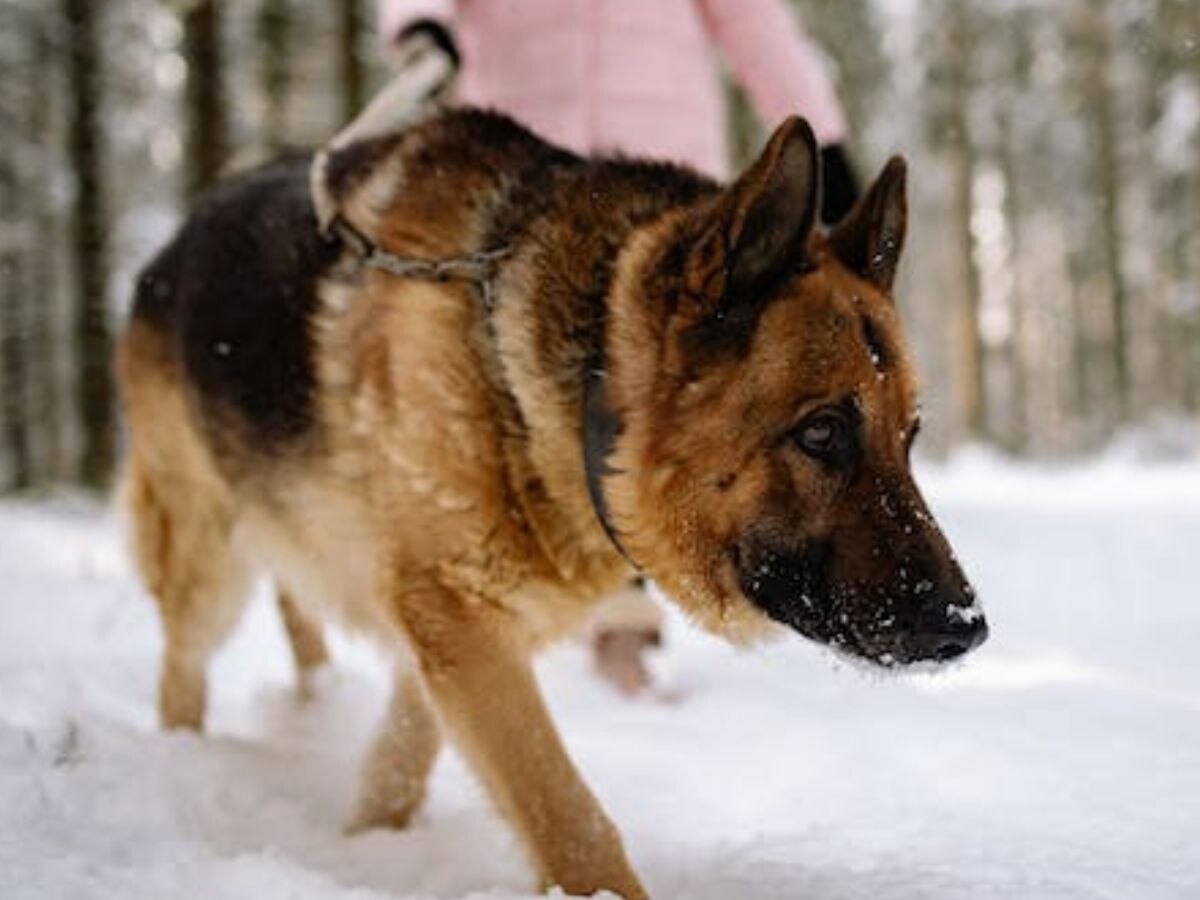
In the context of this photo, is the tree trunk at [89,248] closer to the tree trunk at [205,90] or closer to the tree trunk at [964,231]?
the tree trunk at [205,90]

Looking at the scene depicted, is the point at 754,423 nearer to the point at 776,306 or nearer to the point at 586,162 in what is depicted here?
the point at 776,306

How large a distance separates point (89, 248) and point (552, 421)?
10801 millimetres

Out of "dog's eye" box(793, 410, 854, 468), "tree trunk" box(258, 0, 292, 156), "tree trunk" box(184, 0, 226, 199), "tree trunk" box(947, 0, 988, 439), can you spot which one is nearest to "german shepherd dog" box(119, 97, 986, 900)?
"dog's eye" box(793, 410, 854, 468)

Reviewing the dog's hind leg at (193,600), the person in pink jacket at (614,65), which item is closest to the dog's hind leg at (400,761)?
the dog's hind leg at (193,600)

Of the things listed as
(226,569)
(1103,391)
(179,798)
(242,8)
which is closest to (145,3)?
(242,8)

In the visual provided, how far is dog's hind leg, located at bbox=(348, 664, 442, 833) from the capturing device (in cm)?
327

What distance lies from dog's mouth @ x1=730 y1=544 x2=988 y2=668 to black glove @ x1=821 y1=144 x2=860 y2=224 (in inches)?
58.1

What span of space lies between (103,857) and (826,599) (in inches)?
57.1

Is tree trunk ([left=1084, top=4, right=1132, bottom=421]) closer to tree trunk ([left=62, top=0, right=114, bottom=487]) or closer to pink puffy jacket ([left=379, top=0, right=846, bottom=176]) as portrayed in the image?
tree trunk ([left=62, top=0, right=114, bottom=487])

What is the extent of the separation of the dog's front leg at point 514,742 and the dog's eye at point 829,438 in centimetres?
82

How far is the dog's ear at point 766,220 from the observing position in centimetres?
233

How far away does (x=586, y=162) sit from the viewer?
3145mm

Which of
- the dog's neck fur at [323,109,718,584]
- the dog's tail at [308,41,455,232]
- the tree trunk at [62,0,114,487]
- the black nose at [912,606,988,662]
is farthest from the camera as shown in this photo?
the tree trunk at [62,0,114,487]

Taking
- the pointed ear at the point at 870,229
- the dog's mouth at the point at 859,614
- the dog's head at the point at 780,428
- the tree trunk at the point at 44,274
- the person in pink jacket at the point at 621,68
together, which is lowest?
the tree trunk at the point at 44,274
